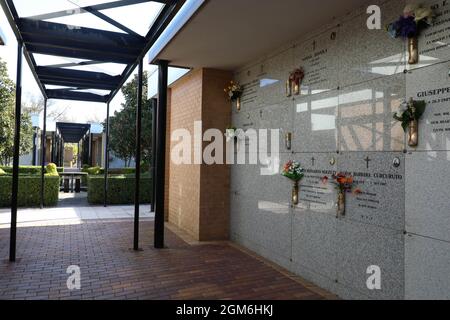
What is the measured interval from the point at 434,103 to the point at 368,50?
0.90 m

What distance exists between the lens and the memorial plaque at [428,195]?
2.54 m

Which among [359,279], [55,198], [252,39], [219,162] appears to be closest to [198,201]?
[219,162]

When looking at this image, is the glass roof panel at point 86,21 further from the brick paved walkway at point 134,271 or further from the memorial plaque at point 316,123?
the brick paved walkway at point 134,271

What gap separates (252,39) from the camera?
4.43 meters

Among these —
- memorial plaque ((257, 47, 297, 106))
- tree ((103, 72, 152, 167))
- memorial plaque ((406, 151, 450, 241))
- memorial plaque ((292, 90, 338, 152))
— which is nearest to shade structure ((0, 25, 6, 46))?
memorial plaque ((257, 47, 297, 106))

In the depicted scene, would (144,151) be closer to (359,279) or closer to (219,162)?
(219,162)

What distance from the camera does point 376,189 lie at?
10.3 feet

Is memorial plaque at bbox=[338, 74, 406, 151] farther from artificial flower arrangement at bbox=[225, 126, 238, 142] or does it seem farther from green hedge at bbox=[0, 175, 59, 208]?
green hedge at bbox=[0, 175, 59, 208]

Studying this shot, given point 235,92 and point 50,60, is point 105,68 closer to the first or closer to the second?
point 50,60

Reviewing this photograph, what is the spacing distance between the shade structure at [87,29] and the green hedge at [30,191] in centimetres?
411

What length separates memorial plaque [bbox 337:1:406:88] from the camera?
3.00 metres

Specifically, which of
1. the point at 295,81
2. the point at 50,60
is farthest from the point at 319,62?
the point at 50,60
